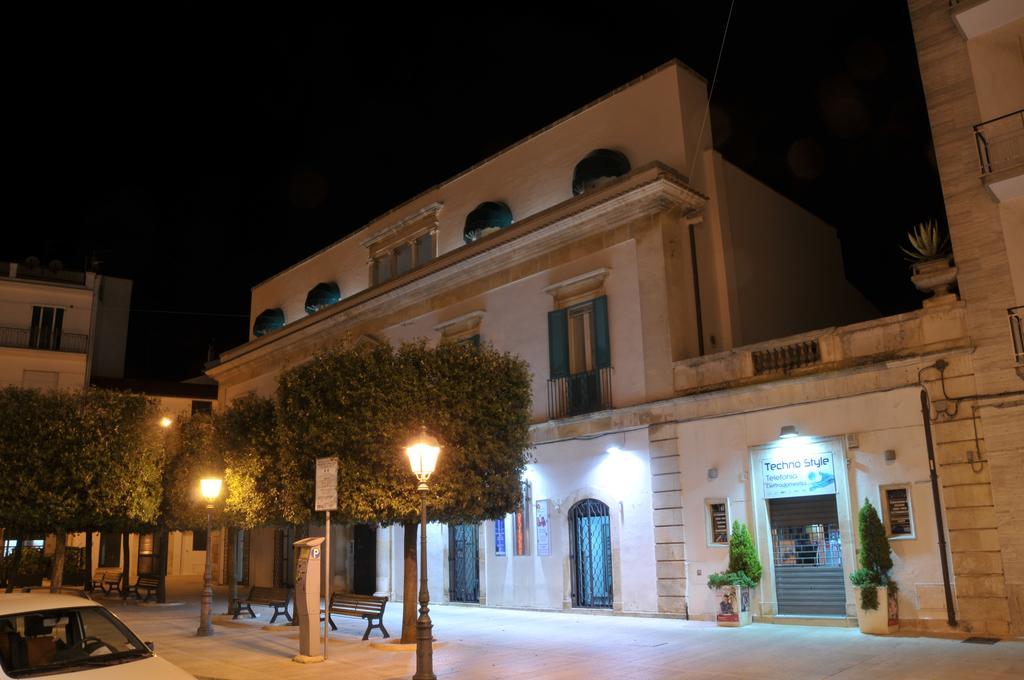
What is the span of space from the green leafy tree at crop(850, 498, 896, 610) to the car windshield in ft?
37.2

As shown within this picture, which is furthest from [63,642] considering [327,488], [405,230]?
[405,230]

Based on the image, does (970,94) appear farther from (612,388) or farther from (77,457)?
(77,457)

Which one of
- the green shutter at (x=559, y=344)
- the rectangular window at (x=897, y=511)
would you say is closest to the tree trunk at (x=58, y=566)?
the green shutter at (x=559, y=344)

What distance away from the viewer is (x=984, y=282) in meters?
13.6

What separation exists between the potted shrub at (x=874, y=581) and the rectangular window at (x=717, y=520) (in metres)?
2.78

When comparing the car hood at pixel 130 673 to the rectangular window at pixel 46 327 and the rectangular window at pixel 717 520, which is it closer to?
the rectangular window at pixel 717 520

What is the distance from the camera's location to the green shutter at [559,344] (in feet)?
65.5

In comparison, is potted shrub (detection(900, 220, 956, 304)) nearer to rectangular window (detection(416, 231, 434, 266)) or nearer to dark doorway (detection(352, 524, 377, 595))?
rectangular window (detection(416, 231, 434, 266))

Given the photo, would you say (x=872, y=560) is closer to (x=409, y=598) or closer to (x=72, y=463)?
A: (x=409, y=598)

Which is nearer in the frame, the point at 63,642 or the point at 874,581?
the point at 63,642

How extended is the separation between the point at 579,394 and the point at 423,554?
8987mm

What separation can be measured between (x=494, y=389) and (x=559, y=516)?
5.37 m

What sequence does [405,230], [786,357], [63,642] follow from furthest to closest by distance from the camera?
[405,230]
[786,357]
[63,642]

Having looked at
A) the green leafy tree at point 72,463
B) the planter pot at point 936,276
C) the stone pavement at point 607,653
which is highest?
the planter pot at point 936,276
